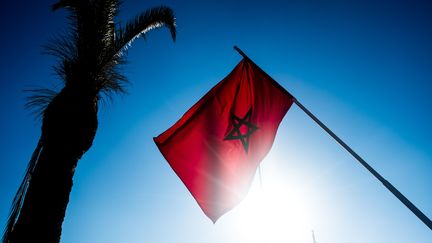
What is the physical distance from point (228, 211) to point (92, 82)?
3269mm

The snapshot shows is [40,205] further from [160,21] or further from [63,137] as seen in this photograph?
[160,21]

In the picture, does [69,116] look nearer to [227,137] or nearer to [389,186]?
[227,137]

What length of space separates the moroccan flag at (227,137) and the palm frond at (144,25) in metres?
2.56

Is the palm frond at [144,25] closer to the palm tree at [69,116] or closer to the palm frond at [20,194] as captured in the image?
the palm tree at [69,116]

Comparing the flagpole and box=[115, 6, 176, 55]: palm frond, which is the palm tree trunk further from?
the flagpole

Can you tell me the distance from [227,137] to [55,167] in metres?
2.66

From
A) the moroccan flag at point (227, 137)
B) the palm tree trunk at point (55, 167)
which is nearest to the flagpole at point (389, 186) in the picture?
the moroccan flag at point (227, 137)

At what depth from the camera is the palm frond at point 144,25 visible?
18.5 feet

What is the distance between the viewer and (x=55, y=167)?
12.0 ft

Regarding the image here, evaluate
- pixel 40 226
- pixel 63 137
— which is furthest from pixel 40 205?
pixel 63 137

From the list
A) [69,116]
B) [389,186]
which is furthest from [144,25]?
[389,186]

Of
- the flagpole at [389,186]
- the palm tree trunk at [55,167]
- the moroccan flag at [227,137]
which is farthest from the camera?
the moroccan flag at [227,137]

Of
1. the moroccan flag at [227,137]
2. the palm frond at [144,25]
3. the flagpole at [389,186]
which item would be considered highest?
the palm frond at [144,25]

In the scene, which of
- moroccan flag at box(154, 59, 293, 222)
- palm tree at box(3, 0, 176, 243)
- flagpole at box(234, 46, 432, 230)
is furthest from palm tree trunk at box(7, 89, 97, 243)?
flagpole at box(234, 46, 432, 230)
